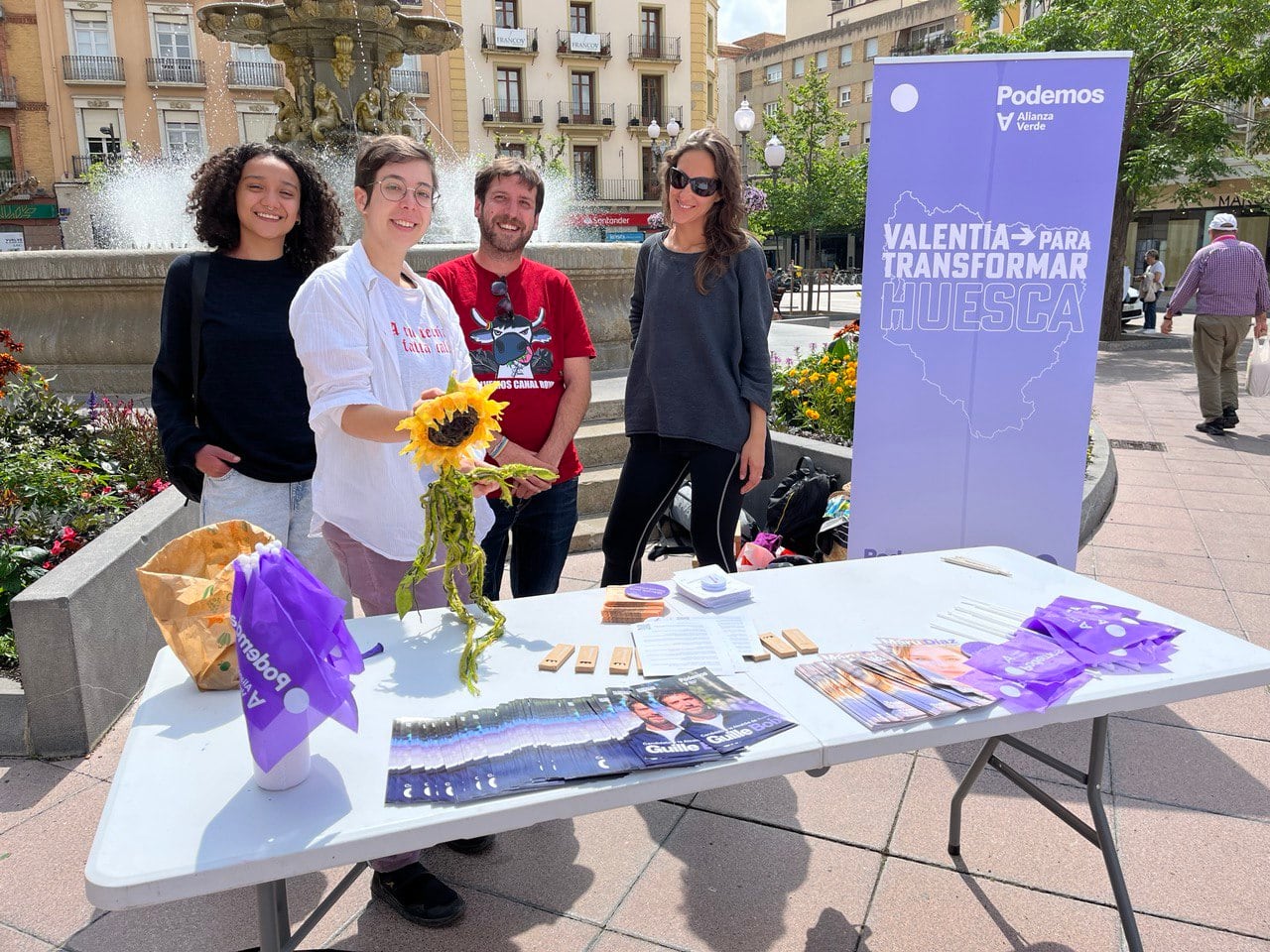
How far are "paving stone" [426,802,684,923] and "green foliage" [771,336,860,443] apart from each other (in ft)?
11.0

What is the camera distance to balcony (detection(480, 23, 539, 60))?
3578cm

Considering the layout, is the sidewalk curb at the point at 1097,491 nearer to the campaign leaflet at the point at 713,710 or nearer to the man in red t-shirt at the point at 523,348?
the man in red t-shirt at the point at 523,348

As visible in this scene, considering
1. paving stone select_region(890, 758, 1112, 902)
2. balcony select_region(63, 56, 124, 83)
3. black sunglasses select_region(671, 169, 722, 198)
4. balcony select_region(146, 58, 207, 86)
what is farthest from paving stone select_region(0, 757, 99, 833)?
balcony select_region(63, 56, 124, 83)

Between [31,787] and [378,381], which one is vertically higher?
[378,381]

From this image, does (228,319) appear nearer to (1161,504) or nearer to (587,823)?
(587,823)

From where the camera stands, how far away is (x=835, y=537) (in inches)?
173

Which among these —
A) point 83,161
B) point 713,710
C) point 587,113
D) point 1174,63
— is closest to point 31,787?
point 713,710

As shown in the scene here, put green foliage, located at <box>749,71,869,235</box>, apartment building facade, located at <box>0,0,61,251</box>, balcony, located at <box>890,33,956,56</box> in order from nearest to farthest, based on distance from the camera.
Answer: green foliage, located at <box>749,71,869,235</box> < apartment building facade, located at <box>0,0,61,251</box> < balcony, located at <box>890,33,956,56</box>

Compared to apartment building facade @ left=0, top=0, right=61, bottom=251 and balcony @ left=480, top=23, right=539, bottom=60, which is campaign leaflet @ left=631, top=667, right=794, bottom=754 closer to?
apartment building facade @ left=0, top=0, right=61, bottom=251

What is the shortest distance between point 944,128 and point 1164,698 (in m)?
2.37

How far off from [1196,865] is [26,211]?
3797cm

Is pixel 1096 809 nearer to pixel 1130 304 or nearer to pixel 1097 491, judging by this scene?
pixel 1097 491

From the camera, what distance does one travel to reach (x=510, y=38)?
119 ft

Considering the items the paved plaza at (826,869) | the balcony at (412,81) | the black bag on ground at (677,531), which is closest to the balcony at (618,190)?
the balcony at (412,81)
